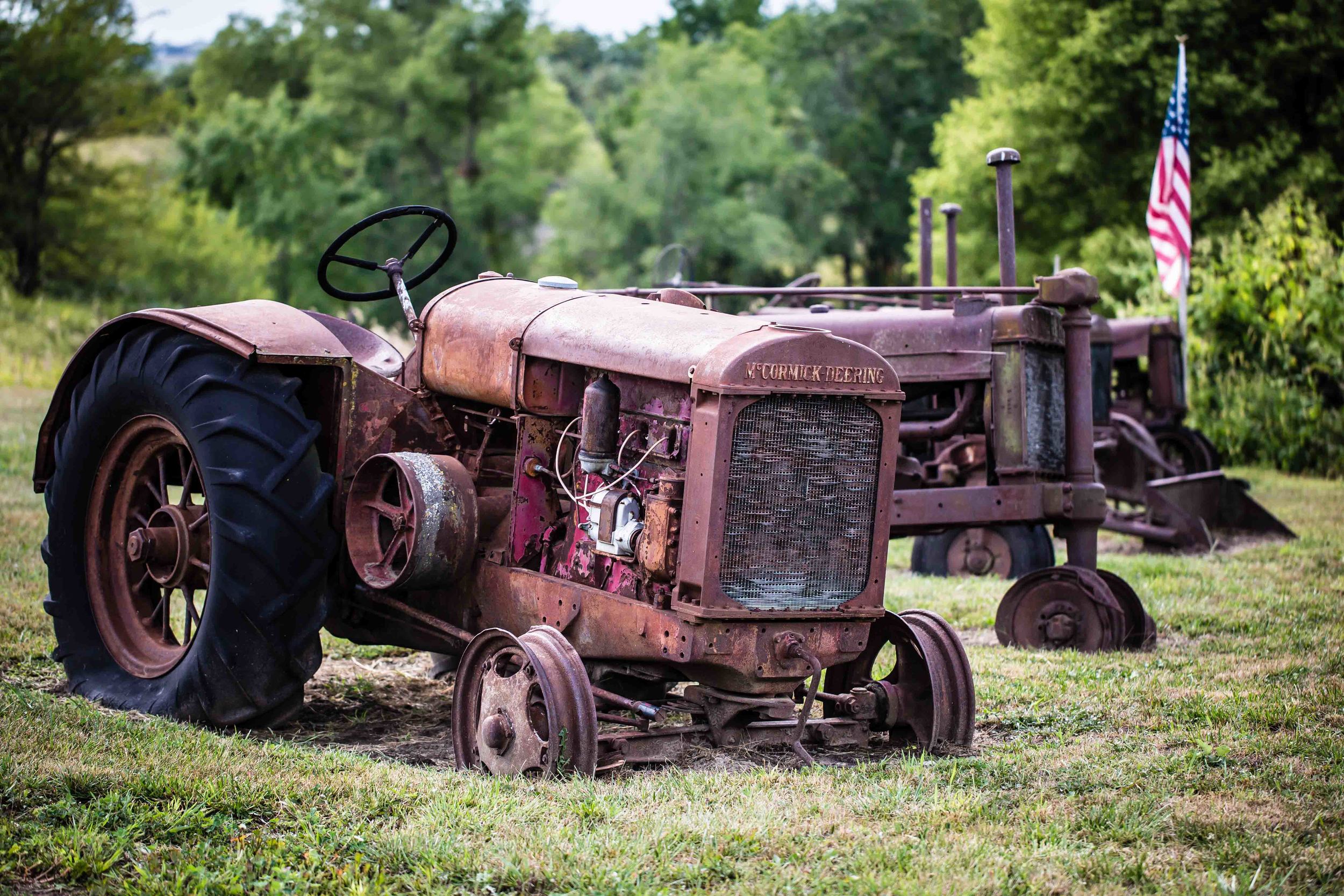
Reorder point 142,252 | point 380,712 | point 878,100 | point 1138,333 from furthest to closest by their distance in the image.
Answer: point 878,100, point 142,252, point 1138,333, point 380,712

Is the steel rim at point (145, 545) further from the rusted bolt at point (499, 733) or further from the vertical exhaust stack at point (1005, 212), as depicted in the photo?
the vertical exhaust stack at point (1005, 212)

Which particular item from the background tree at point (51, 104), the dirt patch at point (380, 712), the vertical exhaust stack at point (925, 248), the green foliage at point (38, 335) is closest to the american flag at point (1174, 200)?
the vertical exhaust stack at point (925, 248)

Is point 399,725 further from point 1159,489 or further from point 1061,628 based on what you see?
point 1159,489

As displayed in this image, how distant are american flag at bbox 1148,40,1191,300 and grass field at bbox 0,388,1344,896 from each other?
25.9 feet

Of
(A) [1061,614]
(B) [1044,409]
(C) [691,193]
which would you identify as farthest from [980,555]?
(C) [691,193]

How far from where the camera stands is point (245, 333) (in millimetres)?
4992

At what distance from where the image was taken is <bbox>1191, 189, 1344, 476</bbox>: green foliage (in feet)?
47.6

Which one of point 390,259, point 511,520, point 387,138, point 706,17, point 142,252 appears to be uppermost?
point 706,17

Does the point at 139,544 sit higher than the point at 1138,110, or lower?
lower

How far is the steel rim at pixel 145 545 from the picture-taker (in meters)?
5.08

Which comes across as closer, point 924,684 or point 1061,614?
point 924,684

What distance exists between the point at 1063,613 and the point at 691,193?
3132 cm

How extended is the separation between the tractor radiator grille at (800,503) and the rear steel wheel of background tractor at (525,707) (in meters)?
0.54

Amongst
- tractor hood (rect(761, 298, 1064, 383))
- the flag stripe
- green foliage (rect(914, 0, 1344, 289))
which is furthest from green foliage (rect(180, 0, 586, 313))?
tractor hood (rect(761, 298, 1064, 383))
